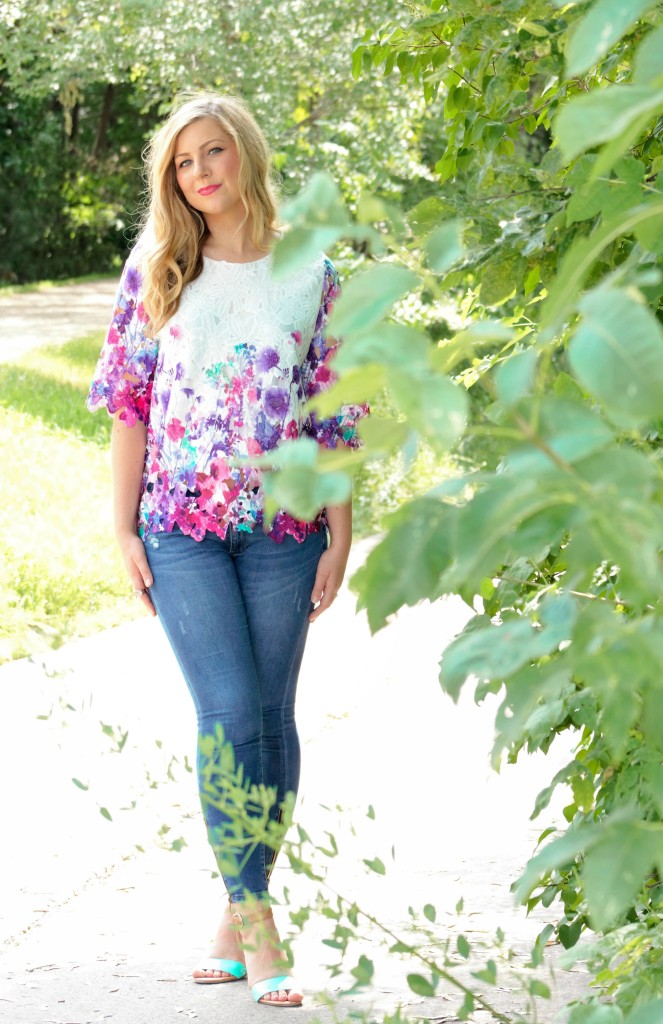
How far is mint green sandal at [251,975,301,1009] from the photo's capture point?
10.0ft

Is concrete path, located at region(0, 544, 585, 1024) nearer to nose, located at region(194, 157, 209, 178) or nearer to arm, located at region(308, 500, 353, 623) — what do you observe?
arm, located at region(308, 500, 353, 623)

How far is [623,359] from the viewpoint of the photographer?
0.70m

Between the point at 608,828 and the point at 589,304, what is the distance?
39 centimetres

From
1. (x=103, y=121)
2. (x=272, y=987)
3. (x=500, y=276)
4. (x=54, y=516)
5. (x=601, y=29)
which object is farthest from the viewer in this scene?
(x=103, y=121)

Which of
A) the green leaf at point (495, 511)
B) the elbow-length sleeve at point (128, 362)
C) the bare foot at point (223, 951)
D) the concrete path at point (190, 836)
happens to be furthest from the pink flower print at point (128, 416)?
the green leaf at point (495, 511)

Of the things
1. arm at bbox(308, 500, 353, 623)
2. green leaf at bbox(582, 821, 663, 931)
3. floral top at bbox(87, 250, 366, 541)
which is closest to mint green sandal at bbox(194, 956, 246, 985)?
arm at bbox(308, 500, 353, 623)

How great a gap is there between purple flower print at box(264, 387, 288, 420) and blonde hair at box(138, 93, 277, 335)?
11.5 inches

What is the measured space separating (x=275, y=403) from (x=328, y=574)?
41cm

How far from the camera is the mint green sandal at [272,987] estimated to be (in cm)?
305

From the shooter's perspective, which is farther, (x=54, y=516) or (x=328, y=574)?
(x=54, y=516)

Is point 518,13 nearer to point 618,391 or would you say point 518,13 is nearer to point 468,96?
point 468,96

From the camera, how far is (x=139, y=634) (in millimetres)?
6926

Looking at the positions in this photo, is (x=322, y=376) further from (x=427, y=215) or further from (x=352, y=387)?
(x=352, y=387)

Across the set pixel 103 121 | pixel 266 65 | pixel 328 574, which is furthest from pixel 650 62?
pixel 103 121
